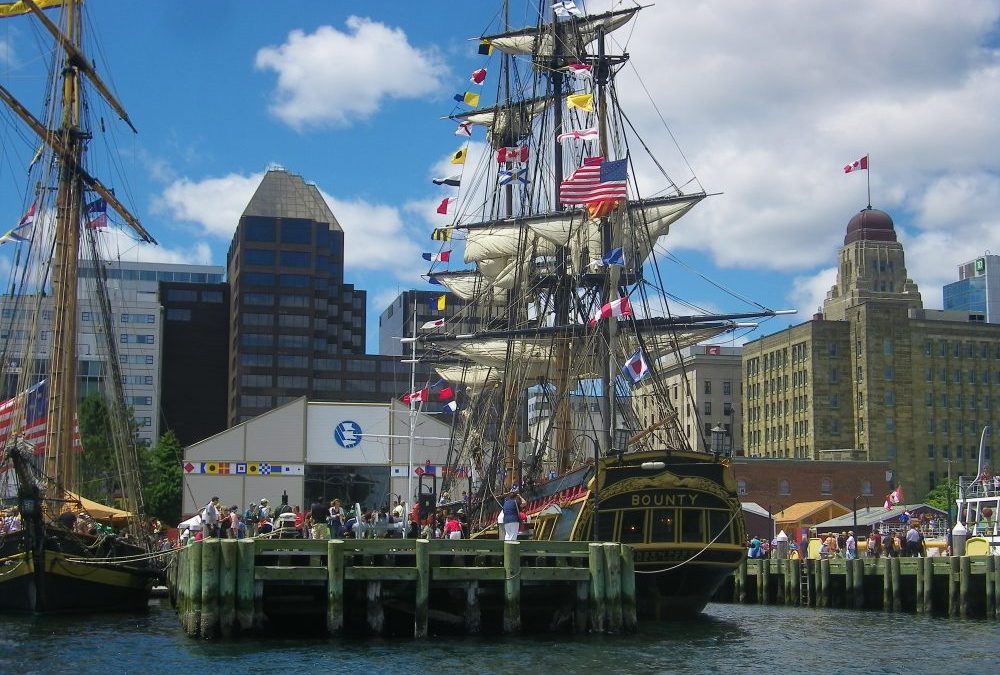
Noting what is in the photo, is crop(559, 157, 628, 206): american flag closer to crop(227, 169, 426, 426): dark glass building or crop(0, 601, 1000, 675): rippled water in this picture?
crop(0, 601, 1000, 675): rippled water

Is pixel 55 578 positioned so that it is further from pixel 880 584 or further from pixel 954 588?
pixel 880 584

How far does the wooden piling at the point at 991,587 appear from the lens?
37.9m

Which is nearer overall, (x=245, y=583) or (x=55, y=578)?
(x=245, y=583)

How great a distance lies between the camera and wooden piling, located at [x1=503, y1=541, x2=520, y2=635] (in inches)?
1156

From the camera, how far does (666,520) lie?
3706 centimetres

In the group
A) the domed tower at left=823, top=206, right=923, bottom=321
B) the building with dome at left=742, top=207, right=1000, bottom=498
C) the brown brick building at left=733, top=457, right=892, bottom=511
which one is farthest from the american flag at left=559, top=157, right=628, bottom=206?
the domed tower at left=823, top=206, right=923, bottom=321

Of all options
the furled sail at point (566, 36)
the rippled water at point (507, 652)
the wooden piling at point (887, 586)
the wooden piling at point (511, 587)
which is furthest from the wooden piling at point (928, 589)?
the furled sail at point (566, 36)

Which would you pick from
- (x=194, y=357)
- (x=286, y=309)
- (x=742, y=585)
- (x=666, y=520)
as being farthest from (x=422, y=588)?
(x=194, y=357)

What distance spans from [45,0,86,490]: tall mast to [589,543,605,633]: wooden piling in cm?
1884

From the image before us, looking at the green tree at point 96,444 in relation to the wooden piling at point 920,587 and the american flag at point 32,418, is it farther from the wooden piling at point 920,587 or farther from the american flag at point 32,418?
the wooden piling at point 920,587

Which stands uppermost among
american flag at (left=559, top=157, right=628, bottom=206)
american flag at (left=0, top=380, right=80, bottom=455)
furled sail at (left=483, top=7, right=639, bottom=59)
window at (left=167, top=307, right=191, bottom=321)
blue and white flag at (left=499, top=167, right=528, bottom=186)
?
furled sail at (left=483, top=7, right=639, bottom=59)

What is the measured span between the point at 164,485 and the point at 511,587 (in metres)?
70.2

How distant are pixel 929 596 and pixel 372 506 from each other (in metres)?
39.8

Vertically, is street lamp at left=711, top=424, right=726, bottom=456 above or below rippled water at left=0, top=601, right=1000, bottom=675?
above
